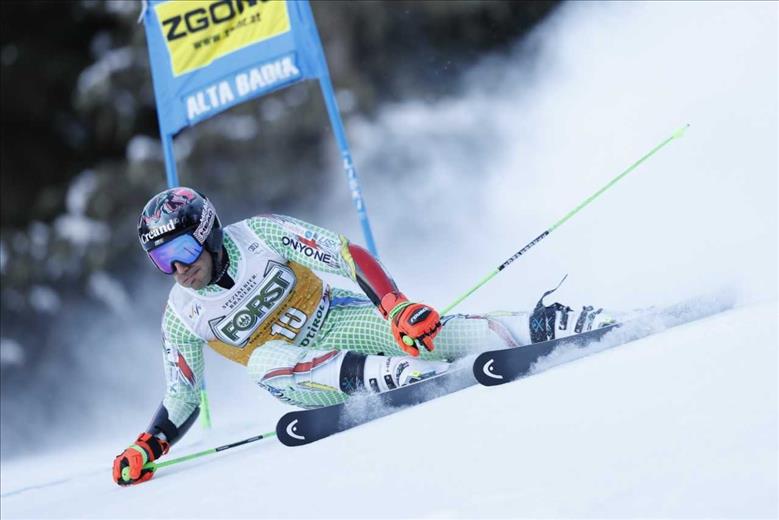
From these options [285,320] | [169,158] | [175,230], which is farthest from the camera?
[169,158]

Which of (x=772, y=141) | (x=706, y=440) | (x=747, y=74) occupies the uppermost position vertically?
(x=747, y=74)

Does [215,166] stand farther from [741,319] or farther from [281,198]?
[741,319]

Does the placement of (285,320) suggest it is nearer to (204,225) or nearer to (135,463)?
(204,225)

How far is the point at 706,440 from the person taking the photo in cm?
164

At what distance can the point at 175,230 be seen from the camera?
121 inches

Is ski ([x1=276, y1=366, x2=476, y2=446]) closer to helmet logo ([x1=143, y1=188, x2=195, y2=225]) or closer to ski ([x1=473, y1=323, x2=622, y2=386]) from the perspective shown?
ski ([x1=473, y1=323, x2=622, y2=386])

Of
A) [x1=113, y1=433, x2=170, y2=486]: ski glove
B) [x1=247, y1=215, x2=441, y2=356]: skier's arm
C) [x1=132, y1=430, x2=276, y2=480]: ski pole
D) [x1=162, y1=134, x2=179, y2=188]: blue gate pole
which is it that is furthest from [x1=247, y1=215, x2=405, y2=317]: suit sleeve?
[x1=162, y1=134, x2=179, y2=188]: blue gate pole

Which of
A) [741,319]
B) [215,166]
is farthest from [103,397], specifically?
[741,319]

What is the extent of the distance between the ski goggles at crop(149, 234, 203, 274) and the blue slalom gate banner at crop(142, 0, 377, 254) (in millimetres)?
1514

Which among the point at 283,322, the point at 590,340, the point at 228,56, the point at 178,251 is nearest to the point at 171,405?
the point at 283,322

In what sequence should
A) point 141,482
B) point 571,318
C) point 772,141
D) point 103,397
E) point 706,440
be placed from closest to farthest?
point 706,440
point 571,318
point 141,482
point 772,141
point 103,397

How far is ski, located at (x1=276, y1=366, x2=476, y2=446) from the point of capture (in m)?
2.88

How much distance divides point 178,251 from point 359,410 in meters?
0.79

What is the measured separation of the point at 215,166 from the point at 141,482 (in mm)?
7261
